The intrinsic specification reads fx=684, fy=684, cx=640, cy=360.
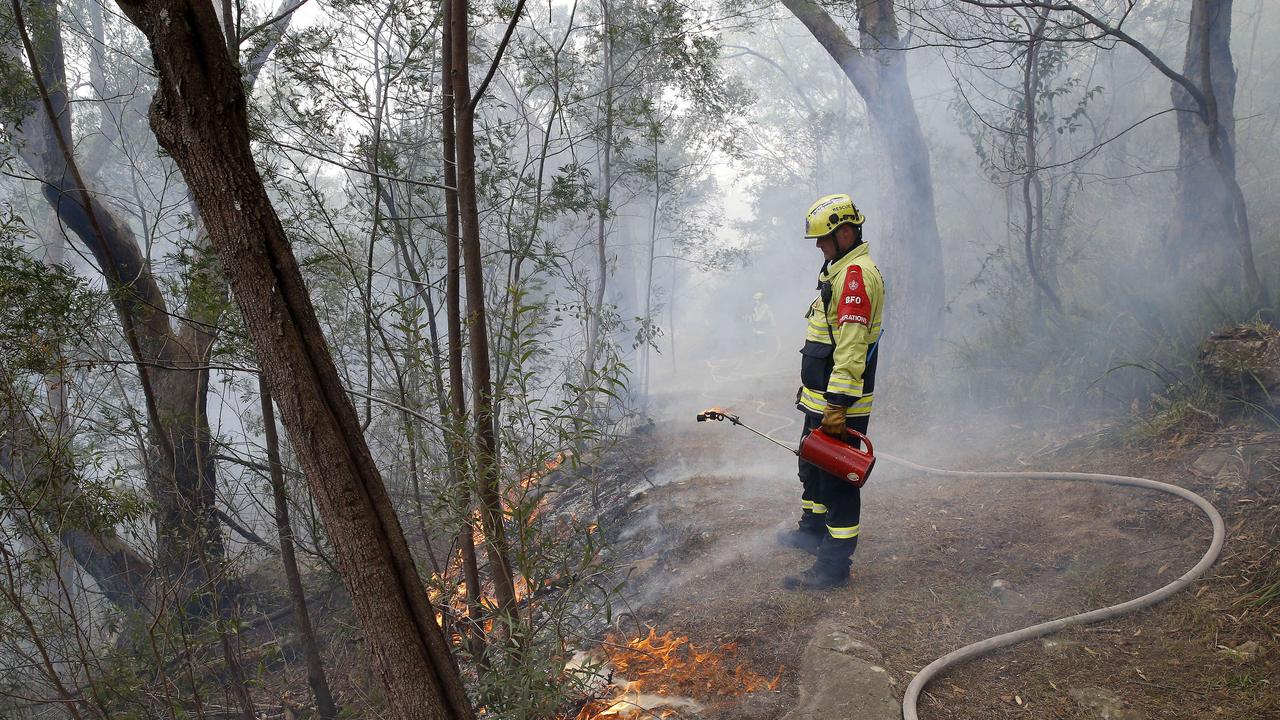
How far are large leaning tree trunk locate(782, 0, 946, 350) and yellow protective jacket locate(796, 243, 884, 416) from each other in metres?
5.60

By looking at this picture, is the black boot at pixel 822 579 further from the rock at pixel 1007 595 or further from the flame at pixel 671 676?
the rock at pixel 1007 595

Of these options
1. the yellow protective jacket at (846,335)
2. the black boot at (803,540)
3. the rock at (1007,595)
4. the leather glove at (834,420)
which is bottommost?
the rock at (1007,595)

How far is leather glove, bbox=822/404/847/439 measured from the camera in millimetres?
3881

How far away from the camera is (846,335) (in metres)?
3.85

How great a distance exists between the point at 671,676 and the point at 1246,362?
4706 millimetres

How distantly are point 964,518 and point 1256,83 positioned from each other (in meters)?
14.1

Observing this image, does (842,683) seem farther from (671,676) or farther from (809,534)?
(809,534)

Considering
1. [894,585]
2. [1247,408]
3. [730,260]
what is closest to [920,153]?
[1247,408]

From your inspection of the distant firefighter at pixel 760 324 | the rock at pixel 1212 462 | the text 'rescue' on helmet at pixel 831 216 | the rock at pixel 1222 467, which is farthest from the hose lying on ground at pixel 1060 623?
the distant firefighter at pixel 760 324

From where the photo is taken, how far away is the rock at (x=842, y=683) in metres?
3.02

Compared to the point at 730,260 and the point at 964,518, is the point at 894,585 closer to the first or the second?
the point at 964,518

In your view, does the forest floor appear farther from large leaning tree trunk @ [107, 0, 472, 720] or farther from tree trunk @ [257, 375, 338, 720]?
tree trunk @ [257, 375, 338, 720]

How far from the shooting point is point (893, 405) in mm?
8578

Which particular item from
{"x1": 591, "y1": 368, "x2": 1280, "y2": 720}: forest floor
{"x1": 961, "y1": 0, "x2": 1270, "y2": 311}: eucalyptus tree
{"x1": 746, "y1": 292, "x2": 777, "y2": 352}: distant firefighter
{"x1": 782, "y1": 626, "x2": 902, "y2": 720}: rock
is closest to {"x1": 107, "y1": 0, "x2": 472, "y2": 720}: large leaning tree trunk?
{"x1": 591, "y1": 368, "x2": 1280, "y2": 720}: forest floor
